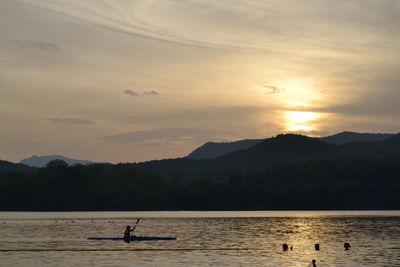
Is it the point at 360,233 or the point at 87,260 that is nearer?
the point at 87,260

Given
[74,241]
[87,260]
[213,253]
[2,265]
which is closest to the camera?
[2,265]

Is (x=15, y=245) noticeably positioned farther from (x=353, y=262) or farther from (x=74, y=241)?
(x=353, y=262)

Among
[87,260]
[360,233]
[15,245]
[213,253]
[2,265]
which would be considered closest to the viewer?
[2,265]

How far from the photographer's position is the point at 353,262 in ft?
225

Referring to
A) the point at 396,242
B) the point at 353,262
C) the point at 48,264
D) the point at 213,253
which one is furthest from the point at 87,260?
the point at 396,242

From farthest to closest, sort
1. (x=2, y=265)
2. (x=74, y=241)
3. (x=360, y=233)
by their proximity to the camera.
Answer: (x=360, y=233), (x=74, y=241), (x=2, y=265)

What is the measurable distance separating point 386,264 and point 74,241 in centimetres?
4801

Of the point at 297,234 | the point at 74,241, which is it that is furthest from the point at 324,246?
the point at 74,241

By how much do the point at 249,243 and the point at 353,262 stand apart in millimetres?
27098

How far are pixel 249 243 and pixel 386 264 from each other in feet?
98.1

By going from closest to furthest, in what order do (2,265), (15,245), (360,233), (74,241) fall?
(2,265) < (15,245) < (74,241) < (360,233)

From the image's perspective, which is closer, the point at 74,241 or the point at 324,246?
the point at 324,246

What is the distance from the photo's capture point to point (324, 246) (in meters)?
89.9

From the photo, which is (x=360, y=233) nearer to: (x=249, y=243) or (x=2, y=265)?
(x=249, y=243)
